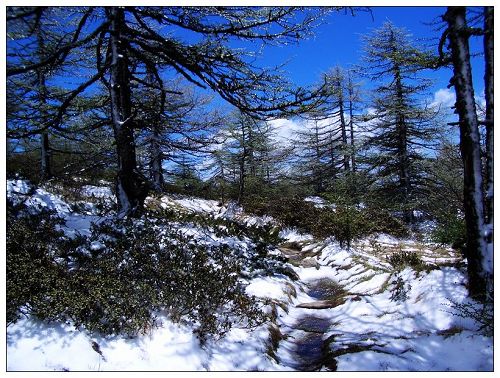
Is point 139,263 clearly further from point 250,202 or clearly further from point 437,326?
point 250,202

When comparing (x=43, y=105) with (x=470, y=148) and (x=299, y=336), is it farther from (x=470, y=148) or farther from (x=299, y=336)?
(x=470, y=148)

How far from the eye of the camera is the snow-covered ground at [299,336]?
3090mm

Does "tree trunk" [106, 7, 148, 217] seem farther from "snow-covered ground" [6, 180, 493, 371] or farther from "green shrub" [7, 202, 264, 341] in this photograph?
"green shrub" [7, 202, 264, 341]

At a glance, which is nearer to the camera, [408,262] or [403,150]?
[408,262]

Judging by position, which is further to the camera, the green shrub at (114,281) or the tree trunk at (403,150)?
the tree trunk at (403,150)

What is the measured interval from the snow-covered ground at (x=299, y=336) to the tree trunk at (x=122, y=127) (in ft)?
2.73

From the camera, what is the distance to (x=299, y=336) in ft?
16.2

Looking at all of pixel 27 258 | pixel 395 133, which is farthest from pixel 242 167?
pixel 27 258

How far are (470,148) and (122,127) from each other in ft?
19.8

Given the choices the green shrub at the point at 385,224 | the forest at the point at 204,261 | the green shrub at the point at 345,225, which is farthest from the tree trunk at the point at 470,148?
the green shrub at the point at 385,224

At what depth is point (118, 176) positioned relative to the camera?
6.85 meters

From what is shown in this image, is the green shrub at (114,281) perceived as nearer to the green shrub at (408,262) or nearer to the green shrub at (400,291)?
the green shrub at (400,291)

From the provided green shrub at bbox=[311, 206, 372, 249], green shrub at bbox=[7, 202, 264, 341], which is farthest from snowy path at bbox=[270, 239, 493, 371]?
green shrub at bbox=[311, 206, 372, 249]
